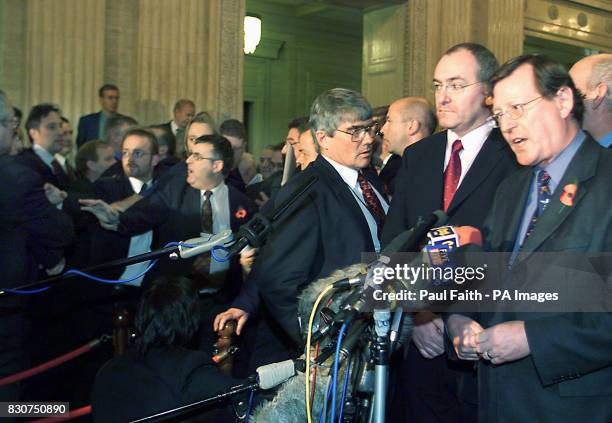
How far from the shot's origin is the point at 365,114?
3.24 m

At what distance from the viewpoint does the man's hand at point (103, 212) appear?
4141mm

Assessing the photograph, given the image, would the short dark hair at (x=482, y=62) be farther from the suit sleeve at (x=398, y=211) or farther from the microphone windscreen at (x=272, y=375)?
the microphone windscreen at (x=272, y=375)

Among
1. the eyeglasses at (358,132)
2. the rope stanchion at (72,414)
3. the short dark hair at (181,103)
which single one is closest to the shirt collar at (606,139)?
the eyeglasses at (358,132)

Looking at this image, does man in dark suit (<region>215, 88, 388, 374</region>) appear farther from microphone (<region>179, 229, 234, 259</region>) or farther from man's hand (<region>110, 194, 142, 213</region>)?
man's hand (<region>110, 194, 142, 213</region>)

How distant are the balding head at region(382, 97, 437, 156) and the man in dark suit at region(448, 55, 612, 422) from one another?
185 cm

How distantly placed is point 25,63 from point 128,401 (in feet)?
17.8

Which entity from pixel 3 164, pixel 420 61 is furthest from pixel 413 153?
pixel 420 61

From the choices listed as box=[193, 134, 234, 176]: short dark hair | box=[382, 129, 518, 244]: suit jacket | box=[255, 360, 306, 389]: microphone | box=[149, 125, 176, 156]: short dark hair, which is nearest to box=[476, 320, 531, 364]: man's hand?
box=[255, 360, 306, 389]: microphone

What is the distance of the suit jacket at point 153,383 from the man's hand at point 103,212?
1690 millimetres

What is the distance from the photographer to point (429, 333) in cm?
258

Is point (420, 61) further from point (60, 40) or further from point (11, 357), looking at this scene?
point (11, 357)

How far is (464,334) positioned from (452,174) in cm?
88

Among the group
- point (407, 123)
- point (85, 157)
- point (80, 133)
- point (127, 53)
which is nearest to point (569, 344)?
point (407, 123)

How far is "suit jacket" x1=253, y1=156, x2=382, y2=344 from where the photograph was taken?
2889 mm
